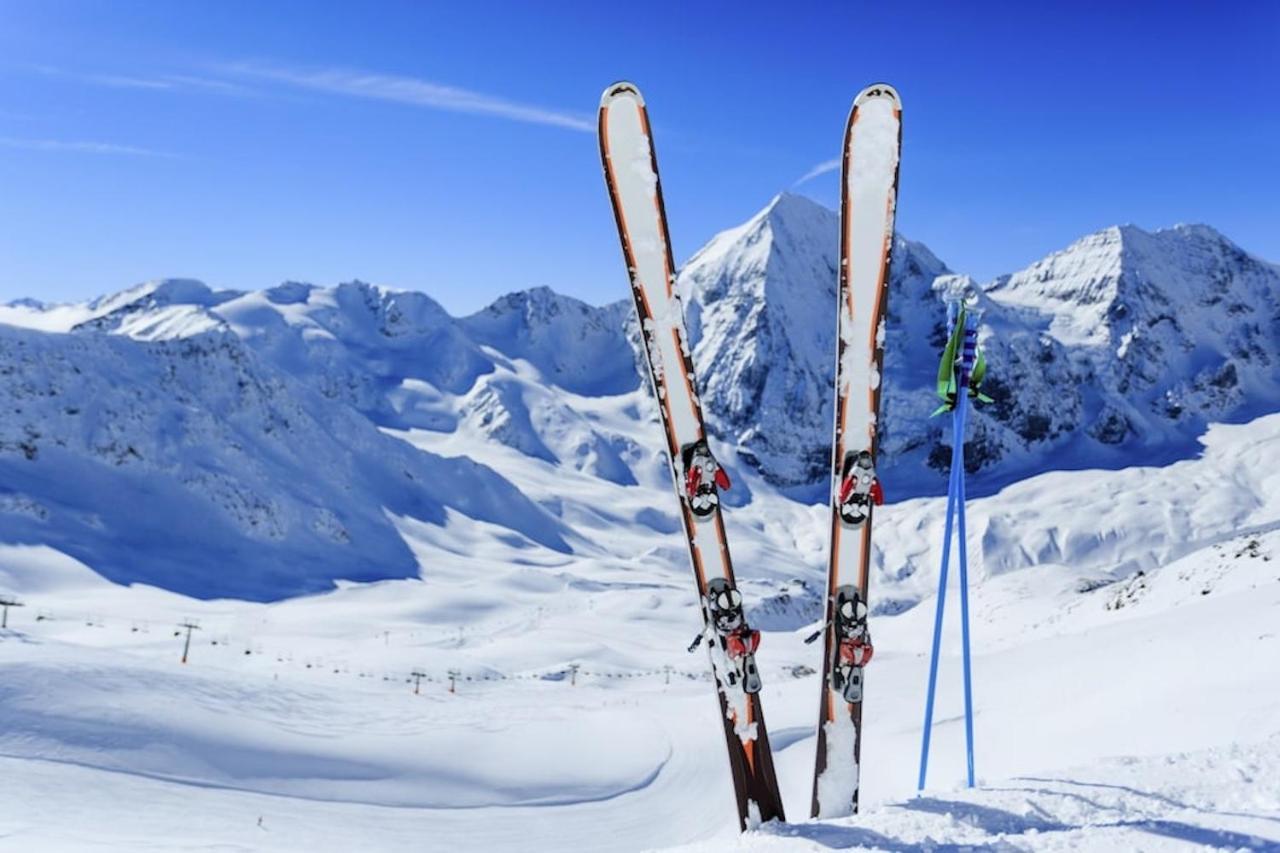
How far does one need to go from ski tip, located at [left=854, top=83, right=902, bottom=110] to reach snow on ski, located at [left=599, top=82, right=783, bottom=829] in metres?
2.72

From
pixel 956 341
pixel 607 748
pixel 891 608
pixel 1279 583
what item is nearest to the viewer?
pixel 956 341

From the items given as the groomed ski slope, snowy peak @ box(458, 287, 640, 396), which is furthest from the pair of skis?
snowy peak @ box(458, 287, 640, 396)

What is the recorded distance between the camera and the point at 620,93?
38.1ft

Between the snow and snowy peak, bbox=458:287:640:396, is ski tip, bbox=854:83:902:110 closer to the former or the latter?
the snow

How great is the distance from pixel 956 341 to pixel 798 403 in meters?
150

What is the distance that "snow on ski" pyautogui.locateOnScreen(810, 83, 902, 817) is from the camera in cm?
1043

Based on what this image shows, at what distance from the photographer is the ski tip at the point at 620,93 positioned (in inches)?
456

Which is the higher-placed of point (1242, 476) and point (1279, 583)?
point (1242, 476)

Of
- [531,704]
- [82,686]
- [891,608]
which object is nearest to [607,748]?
[531,704]

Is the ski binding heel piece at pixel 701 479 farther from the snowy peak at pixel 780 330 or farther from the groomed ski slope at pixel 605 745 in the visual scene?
the snowy peak at pixel 780 330

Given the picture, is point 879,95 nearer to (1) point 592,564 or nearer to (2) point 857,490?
(2) point 857,490

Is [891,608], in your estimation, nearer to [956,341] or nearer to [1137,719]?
[1137,719]

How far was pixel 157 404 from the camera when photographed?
73.8m

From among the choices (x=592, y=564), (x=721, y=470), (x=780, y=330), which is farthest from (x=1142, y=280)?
(x=721, y=470)
